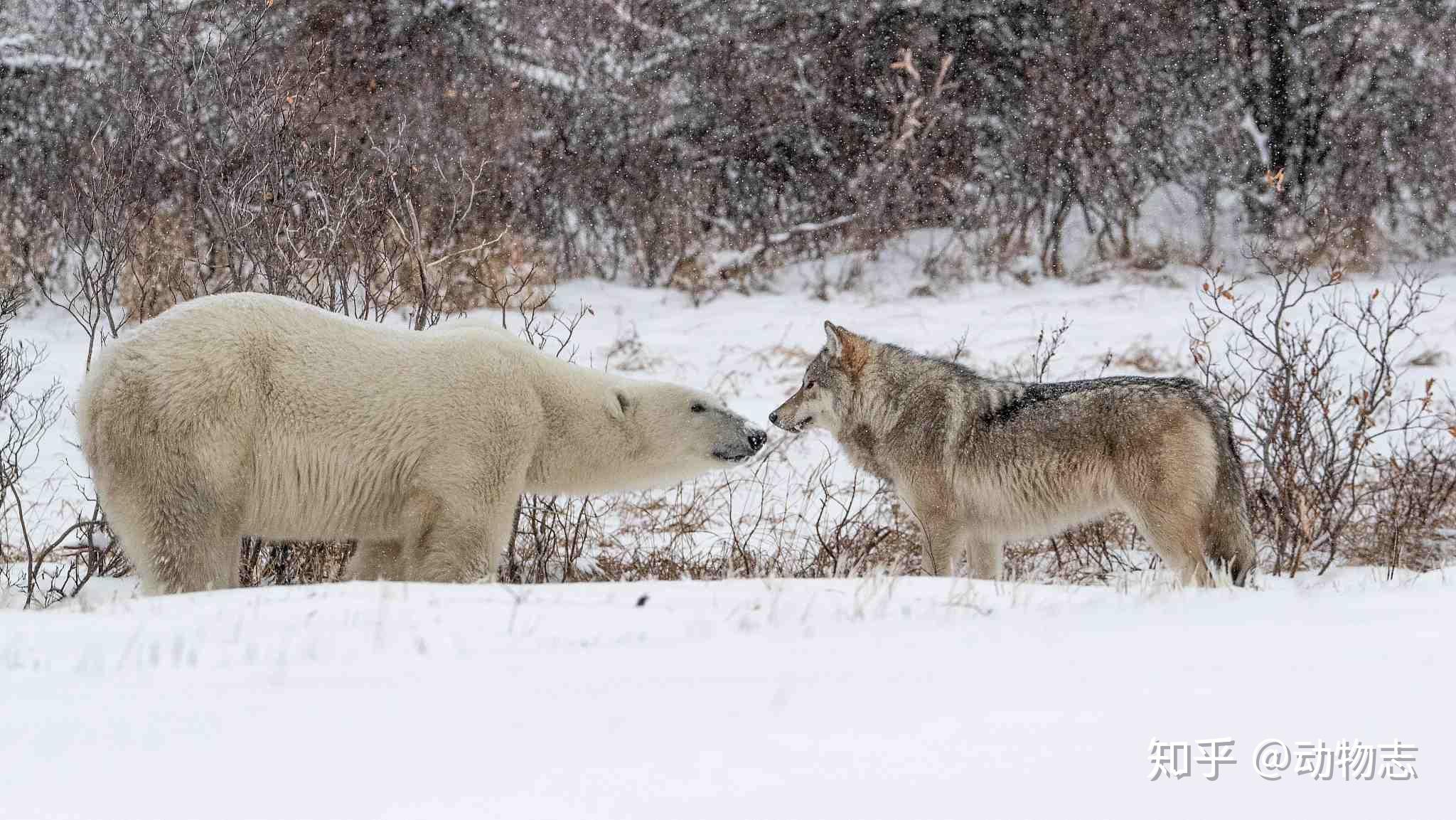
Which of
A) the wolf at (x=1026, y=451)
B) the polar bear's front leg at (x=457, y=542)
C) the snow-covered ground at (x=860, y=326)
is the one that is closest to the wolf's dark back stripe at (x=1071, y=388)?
the wolf at (x=1026, y=451)

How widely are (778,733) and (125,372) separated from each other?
3.15 metres

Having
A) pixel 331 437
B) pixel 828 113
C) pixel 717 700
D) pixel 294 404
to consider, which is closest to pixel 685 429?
pixel 331 437

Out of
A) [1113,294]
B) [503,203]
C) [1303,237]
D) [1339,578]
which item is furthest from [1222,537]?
[503,203]

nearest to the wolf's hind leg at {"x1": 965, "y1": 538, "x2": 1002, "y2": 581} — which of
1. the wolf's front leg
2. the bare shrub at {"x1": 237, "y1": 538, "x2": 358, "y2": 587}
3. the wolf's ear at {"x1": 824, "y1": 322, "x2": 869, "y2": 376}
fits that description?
the wolf's front leg

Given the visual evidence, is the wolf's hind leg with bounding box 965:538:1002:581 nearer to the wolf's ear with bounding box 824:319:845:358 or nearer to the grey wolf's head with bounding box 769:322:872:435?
the grey wolf's head with bounding box 769:322:872:435

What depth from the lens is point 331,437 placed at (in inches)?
197

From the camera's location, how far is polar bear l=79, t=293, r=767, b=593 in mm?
4695

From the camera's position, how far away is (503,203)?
15242 millimetres

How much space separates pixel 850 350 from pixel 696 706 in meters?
4.25

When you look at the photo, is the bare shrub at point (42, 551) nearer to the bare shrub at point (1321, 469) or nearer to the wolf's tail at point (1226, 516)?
the wolf's tail at point (1226, 516)

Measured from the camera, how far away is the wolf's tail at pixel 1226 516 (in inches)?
229

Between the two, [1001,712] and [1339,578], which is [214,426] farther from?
[1339,578]

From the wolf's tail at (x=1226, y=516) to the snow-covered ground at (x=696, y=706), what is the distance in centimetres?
193

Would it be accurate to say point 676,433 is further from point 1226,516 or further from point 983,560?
point 1226,516
